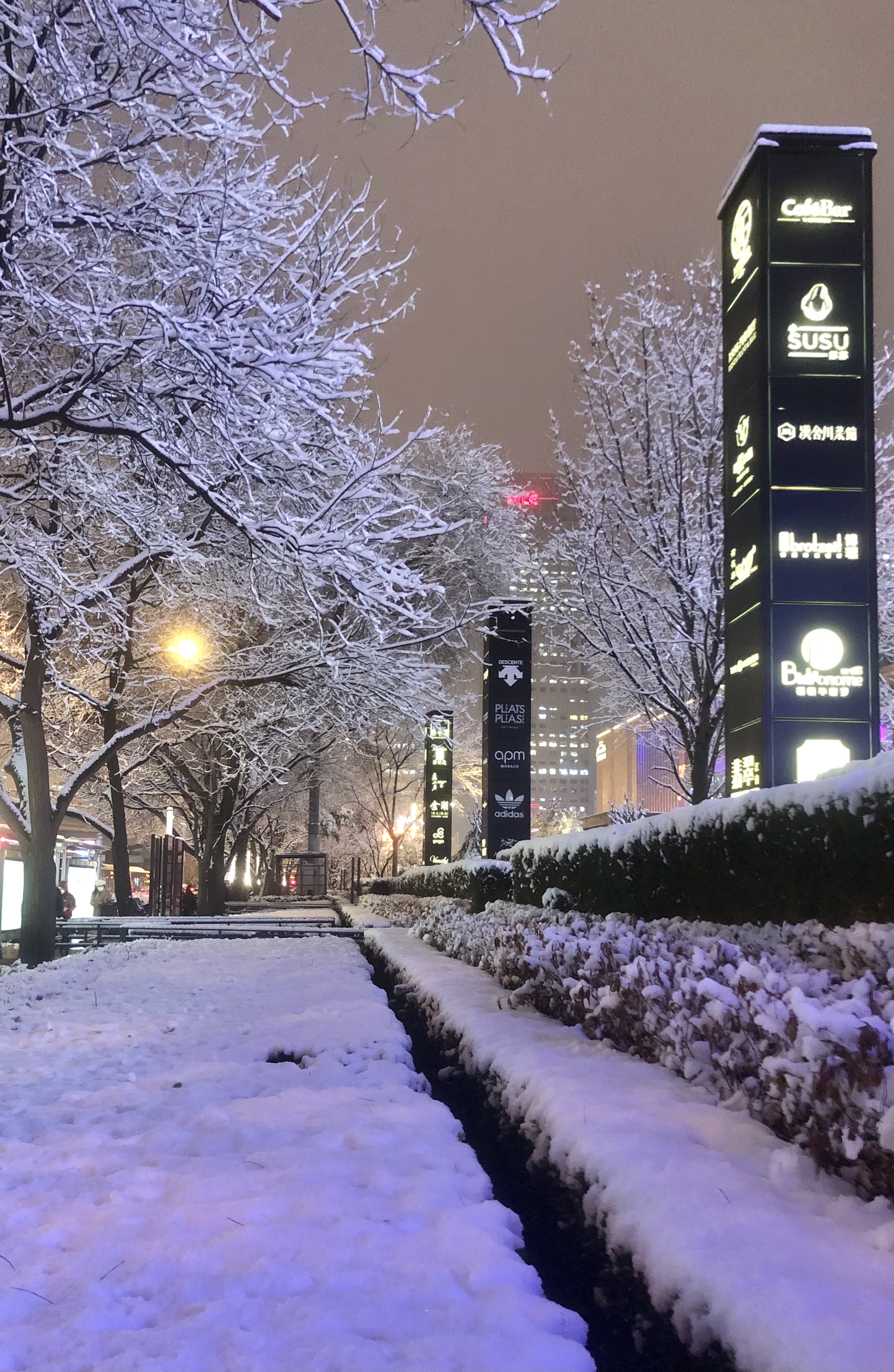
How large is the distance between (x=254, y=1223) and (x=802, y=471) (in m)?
9.32

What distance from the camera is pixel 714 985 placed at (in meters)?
3.32

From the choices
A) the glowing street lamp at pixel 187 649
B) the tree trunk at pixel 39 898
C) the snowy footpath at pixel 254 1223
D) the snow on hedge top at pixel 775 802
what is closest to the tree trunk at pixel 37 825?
the tree trunk at pixel 39 898

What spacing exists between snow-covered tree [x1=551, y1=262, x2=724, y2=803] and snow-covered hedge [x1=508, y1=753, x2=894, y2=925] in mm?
10451

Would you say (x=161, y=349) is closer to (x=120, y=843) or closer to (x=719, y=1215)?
(x=719, y=1215)

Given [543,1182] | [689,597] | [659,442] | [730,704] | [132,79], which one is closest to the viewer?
[543,1182]

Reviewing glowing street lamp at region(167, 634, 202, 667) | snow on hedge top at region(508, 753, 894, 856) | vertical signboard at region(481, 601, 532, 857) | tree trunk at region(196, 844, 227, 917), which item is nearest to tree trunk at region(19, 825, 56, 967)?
glowing street lamp at region(167, 634, 202, 667)

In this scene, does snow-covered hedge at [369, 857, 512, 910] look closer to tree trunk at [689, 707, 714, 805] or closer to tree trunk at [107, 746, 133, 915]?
tree trunk at [689, 707, 714, 805]

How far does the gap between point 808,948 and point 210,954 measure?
10022 millimetres

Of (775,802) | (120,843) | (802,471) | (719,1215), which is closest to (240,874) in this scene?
(120,843)

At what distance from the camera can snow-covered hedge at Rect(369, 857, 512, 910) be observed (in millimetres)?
11961

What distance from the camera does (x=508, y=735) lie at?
70.6 ft

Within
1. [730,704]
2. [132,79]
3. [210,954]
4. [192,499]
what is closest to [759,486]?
[730,704]

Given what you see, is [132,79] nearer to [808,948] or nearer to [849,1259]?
[808,948]

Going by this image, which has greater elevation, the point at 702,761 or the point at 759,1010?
the point at 702,761
